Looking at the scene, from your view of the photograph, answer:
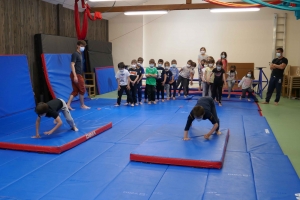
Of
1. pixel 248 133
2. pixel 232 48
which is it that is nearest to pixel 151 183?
pixel 248 133

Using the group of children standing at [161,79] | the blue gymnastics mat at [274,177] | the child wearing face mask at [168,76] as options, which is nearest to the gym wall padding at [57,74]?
the group of children standing at [161,79]

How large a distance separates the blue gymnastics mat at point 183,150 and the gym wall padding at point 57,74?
5283 millimetres

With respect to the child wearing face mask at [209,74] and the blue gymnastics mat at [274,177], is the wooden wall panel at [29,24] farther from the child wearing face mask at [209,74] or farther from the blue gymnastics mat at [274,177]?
the blue gymnastics mat at [274,177]

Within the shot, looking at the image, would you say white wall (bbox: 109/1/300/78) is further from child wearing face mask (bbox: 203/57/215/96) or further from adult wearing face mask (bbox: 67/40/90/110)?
adult wearing face mask (bbox: 67/40/90/110)

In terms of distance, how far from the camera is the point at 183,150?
5.01 metres

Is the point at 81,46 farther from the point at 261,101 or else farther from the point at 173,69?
the point at 261,101

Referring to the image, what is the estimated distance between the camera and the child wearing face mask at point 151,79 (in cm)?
1039

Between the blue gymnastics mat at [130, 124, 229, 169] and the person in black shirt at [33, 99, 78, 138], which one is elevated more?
the person in black shirt at [33, 99, 78, 138]

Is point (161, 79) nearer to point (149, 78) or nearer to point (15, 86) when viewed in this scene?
point (149, 78)

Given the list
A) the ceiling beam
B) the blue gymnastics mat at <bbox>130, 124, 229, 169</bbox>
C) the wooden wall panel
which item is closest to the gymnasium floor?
the blue gymnastics mat at <bbox>130, 124, 229, 169</bbox>

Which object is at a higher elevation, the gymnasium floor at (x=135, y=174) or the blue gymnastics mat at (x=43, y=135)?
the blue gymnastics mat at (x=43, y=135)

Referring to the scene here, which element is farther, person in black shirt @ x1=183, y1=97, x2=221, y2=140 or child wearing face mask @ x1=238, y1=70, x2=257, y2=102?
child wearing face mask @ x1=238, y1=70, x2=257, y2=102

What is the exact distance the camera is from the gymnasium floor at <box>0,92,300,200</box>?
382 centimetres

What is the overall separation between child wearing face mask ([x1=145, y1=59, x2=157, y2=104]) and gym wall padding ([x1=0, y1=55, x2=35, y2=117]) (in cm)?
360
